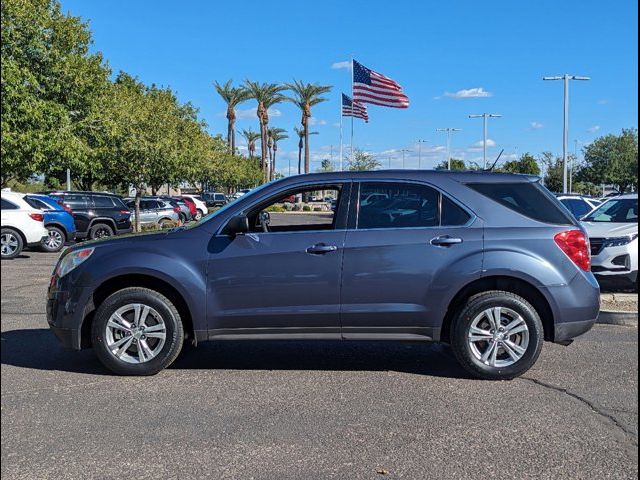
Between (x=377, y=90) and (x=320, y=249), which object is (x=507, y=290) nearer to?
(x=320, y=249)

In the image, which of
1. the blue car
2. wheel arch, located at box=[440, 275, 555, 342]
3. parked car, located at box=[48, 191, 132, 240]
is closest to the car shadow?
wheel arch, located at box=[440, 275, 555, 342]

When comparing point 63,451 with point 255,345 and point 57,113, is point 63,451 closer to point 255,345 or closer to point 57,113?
point 255,345

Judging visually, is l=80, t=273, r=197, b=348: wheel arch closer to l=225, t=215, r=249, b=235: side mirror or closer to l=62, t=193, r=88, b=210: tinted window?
l=225, t=215, r=249, b=235: side mirror

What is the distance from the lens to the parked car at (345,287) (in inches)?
213

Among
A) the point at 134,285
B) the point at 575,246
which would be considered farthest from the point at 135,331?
the point at 575,246

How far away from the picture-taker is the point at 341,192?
18.8 feet

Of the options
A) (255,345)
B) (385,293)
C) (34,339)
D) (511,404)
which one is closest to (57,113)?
(34,339)

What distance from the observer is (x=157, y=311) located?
17.9 ft

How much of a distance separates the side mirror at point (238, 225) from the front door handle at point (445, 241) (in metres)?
1.61

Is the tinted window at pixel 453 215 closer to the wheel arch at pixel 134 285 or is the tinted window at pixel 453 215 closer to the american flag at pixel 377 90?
the wheel arch at pixel 134 285

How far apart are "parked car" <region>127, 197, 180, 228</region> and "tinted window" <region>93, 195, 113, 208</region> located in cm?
691

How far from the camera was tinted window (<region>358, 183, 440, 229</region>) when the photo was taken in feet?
18.3

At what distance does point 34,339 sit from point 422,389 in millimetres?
4188

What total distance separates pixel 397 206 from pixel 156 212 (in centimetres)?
2298
